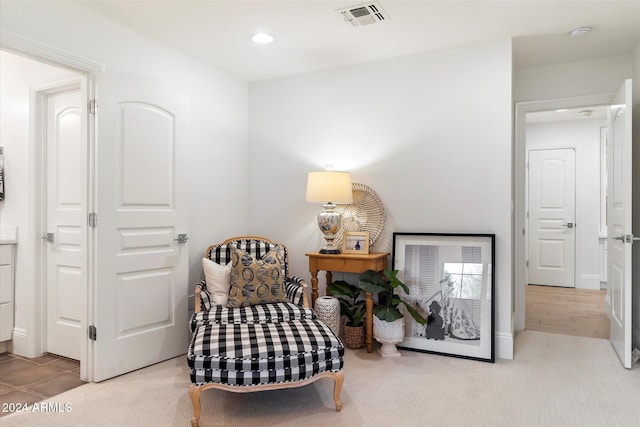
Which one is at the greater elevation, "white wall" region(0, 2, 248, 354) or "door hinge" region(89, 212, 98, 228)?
"white wall" region(0, 2, 248, 354)

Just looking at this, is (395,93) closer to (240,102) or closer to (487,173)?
(487,173)

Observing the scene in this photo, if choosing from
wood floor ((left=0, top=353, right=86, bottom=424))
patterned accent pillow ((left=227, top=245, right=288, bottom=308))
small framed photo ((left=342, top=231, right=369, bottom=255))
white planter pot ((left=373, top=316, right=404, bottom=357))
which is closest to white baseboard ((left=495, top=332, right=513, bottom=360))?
white planter pot ((left=373, top=316, right=404, bottom=357))

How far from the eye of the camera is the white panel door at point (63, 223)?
128 inches

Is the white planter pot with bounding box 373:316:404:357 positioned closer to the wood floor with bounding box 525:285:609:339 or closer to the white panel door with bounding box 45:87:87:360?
the wood floor with bounding box 525:285:609:339

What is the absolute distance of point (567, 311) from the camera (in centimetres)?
487

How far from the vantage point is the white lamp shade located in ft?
11.5

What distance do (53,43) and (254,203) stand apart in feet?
7.08

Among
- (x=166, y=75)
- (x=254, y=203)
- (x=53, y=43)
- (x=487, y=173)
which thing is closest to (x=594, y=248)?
(x=487, y=173)

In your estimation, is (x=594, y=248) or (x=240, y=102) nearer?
(x=240, y=102)

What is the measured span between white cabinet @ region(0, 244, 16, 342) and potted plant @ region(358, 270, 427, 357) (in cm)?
272

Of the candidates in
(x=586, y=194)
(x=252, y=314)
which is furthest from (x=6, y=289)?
(x=586, y=194)

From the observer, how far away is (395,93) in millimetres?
3686

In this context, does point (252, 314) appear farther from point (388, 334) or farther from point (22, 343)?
point (22, 343)

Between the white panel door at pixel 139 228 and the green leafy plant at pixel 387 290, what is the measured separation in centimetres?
143
